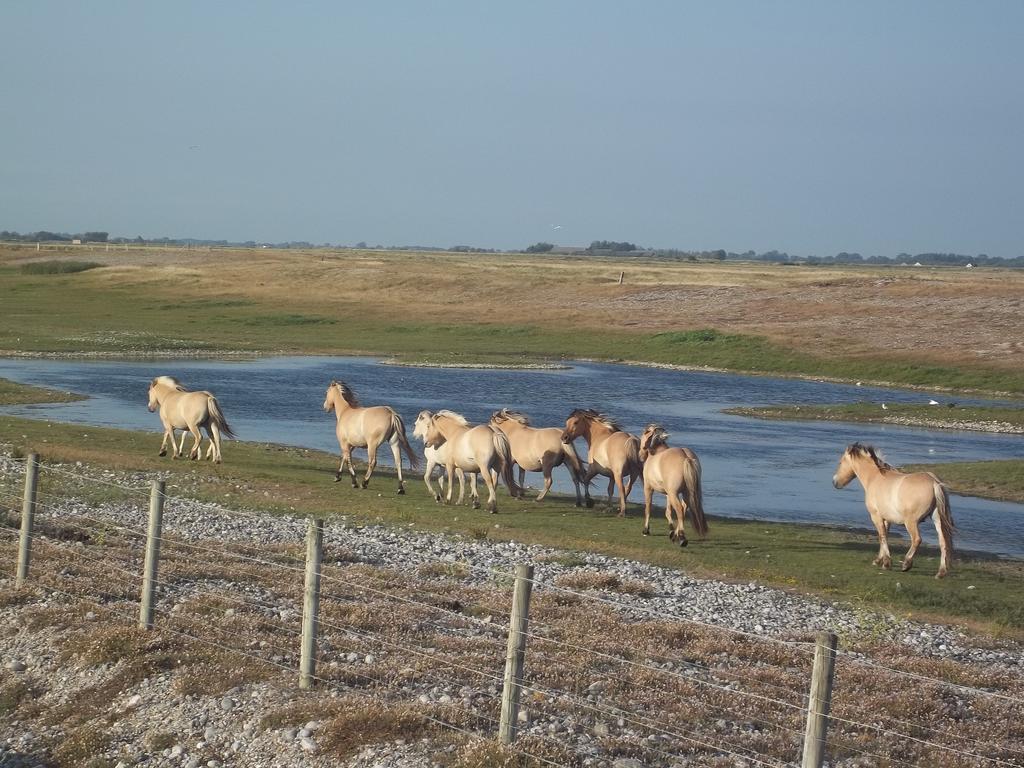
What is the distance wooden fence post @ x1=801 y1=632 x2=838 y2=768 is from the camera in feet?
23.4

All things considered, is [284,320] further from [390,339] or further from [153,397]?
[153,397]

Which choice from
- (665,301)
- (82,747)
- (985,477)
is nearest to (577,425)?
(985,477)

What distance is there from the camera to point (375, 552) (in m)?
16.3

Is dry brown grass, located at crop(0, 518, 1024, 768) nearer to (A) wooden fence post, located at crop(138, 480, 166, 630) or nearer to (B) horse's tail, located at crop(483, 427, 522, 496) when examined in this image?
(A) wooden fence post, located at crop(138, 480, 166, 630)

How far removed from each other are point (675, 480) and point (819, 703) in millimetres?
12311

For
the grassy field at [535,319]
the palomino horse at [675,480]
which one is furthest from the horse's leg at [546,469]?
the grassy field at [535,319]

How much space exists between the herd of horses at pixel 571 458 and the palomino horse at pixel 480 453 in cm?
2

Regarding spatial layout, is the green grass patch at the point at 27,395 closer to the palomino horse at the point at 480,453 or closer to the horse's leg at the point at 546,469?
the palomino horse at the point at 480,453

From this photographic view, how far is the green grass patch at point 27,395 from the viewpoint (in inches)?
1404

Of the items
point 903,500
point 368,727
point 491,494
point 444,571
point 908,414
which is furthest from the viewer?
point 908,414

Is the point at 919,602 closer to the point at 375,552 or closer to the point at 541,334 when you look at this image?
the point at 375,552

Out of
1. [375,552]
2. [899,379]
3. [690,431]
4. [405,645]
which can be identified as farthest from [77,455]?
[899,379]

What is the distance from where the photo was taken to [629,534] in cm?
2050

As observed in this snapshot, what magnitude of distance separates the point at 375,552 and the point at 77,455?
Result: 371 inches
